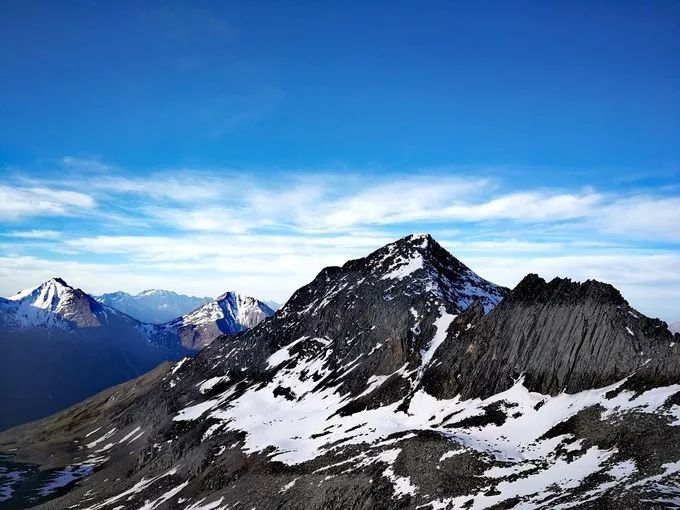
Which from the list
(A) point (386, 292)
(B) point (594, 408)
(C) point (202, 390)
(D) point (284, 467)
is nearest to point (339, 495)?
(D) point (284, 467)

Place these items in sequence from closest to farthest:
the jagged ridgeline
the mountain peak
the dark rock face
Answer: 1. the jagged ridgeline
2. the dark rock face
3. the mountain peak

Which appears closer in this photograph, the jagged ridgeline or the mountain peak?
the jagged ridgeline

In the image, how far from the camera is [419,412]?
3179 inches

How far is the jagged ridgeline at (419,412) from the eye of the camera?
45.6 m

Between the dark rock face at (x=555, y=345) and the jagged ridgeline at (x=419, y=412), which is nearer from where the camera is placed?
the jagged ridgeline at (x=419, y=412)

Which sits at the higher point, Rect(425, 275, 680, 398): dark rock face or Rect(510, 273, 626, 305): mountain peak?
Rect(510, 273, 626, 305): mountain peak

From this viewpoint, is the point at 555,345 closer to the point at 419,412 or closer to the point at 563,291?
the point at 563,291

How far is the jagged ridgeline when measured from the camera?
150 ft

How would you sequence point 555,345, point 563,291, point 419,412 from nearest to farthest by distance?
point 555,345, point 563,291, point 419,412

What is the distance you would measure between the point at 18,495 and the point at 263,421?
270 ft

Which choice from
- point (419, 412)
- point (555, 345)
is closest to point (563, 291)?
point (555, 345)

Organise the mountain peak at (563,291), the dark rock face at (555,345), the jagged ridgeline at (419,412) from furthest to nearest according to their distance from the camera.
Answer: the mountain peak at (563,291), the dark rock face at (555,345), the jagged ridgeline at (419,412)

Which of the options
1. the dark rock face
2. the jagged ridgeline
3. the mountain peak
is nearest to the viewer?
the jagged ridgeline

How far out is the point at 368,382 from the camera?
4289 inches
